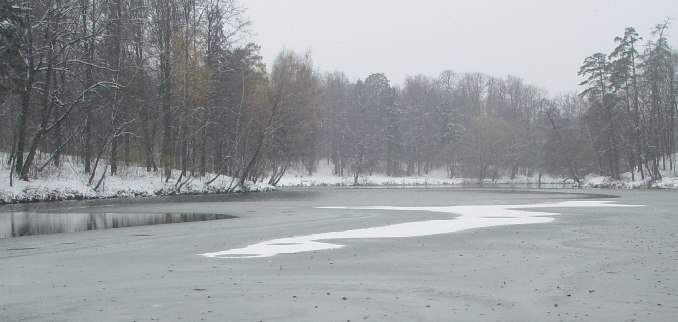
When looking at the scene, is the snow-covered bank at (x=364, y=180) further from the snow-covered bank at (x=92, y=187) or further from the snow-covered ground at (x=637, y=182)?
the snow-covered bank at (x=92, y=187)

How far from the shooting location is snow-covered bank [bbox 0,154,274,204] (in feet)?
117

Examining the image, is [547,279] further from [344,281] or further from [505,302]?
[344,281]

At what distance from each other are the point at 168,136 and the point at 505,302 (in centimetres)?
4496

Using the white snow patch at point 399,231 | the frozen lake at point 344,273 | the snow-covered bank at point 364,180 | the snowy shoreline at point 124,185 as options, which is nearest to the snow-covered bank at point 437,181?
the snow-covered bank at point 364,180

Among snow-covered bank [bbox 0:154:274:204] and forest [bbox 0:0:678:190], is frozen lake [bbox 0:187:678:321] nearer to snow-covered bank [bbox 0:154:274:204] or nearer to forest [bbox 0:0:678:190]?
snow-covered bank [bbox 0:154:274:204]

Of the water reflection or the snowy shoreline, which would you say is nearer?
the water reflection

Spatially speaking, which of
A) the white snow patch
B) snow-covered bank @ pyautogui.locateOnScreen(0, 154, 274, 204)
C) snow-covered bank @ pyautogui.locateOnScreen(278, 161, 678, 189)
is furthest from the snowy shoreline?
the white snow patch

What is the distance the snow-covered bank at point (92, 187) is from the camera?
35.6 metres

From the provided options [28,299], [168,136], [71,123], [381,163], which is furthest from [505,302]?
[381,163]

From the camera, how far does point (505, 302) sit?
8.97 metres

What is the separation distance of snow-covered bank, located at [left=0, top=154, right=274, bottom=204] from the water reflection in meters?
8.65

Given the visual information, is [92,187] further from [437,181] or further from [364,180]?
[437,181]

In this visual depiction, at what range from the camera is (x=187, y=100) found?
49.3 meters

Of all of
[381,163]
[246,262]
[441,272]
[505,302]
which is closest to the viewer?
[505,302]
